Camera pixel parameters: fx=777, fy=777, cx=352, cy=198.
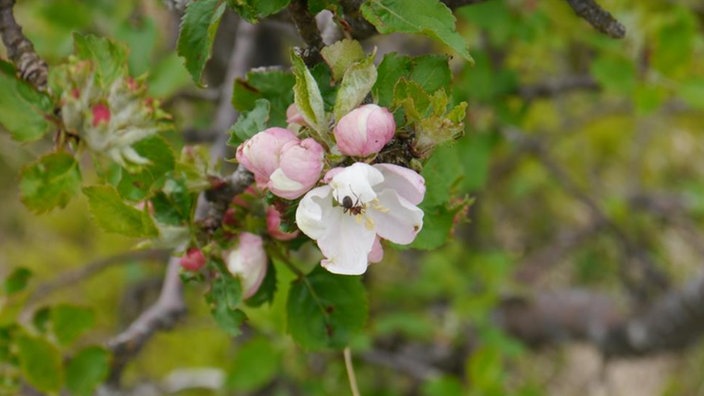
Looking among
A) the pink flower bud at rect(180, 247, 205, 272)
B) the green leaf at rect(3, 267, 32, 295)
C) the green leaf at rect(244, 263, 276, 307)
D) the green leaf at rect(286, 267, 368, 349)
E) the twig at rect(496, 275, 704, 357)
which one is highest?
the pink flower bud at rect(180, 247, 205, 272)

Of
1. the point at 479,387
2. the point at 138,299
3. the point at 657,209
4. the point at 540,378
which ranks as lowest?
the point at 540,378

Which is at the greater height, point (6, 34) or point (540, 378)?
point (6, 34)

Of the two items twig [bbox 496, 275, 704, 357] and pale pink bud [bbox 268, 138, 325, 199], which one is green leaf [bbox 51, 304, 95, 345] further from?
twig [bbox 496, 275, 704, 357]

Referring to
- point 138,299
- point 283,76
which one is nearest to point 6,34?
point 283,76

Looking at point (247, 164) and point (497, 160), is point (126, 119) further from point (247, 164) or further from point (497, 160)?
point (497, 160)

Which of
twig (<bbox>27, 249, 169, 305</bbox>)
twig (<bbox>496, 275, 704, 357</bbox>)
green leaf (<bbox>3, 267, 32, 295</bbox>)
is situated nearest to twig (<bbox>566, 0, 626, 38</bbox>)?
green leaf (<bbox>3, 267, 32, 295</bbox>)

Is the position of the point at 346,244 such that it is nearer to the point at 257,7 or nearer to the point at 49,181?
the point at 257,7

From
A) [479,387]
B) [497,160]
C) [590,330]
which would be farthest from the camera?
[497,160]
